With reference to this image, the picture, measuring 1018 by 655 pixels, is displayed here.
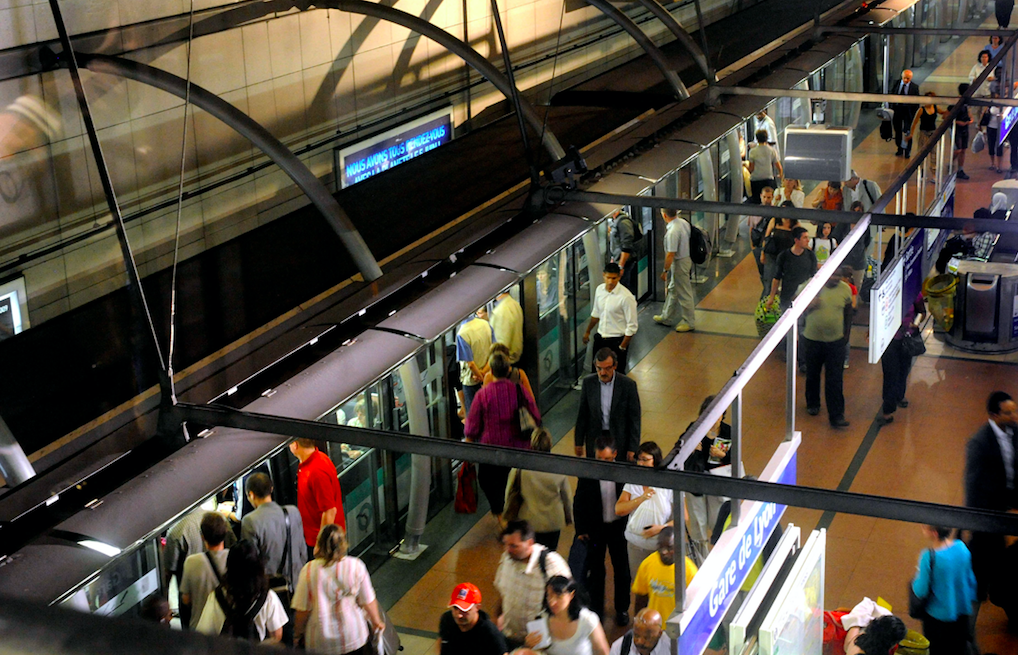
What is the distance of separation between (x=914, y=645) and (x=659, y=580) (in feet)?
4.25

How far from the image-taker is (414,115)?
10.1 m

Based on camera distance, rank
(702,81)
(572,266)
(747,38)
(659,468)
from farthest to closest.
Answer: (747,38)
(702,81)
(572,266)
(659,468)

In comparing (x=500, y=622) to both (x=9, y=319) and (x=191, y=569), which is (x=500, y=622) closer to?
(x=191, y=569)

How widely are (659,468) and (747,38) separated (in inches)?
599

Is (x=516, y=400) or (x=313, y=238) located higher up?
(x=313, y=238)

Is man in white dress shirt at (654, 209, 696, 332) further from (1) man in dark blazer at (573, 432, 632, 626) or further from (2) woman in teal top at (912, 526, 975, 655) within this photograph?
(2) woman in teal top at (912, 526, 975, 655)

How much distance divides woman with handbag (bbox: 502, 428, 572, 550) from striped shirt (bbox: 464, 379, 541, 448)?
3.17ft

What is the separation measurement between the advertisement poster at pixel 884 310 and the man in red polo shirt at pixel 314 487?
12.0 ft

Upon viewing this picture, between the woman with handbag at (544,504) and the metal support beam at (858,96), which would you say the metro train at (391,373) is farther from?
the woman with handbag at (544,504)

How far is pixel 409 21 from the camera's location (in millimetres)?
8875

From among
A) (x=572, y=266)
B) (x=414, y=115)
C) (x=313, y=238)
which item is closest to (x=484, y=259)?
(x=313, y=238)

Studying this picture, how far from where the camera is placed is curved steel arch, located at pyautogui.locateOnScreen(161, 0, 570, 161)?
783 centimetres

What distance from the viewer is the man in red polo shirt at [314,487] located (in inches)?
270

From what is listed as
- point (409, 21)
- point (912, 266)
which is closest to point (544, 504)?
point (912, 266)
